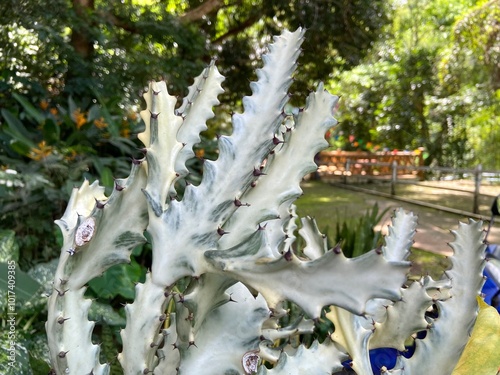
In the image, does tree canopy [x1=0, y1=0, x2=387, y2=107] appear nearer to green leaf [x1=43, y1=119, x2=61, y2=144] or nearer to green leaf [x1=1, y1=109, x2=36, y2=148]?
green leaf [x1=1, y1=109, x2=36, y2=148]

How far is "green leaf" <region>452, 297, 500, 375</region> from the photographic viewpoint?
71 cm

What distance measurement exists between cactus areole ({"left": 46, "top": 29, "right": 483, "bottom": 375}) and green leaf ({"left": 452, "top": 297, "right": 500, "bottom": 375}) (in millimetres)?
17

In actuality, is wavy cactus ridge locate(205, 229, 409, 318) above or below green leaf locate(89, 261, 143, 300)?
above

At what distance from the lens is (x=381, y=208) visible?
25.4 ft

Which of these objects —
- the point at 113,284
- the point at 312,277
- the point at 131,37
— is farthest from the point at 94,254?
the point at 131,37

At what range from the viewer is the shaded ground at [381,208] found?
5.20 m

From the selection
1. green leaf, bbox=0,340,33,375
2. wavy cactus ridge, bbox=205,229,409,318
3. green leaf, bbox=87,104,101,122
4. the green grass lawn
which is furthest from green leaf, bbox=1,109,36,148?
wavy cactus ridge, bbox=205,229,409,318

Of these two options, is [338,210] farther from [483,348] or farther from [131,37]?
[483,348]

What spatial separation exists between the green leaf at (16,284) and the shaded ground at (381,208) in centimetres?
266

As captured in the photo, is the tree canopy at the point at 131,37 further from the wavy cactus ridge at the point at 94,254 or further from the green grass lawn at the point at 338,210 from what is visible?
the wavy cactus ridge at the point at 94,254

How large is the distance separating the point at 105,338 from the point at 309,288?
47.0 inches

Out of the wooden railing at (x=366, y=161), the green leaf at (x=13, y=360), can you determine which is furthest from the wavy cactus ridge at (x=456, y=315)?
the wooden railing at (x=366, y=161)

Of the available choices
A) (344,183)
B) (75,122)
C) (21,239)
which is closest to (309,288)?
(21,239)

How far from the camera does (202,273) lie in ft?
2.11
